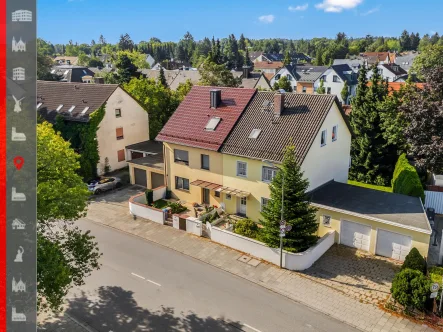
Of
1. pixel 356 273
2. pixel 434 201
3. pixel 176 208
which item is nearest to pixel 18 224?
pixel 356 273

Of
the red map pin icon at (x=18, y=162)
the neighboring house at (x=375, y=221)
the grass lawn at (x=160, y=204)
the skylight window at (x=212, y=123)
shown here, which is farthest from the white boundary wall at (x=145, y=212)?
the red map pin icon at (x=18, y=162)

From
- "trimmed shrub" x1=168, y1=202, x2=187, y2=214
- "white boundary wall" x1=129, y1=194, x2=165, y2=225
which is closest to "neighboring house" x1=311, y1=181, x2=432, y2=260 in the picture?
"trimmed shrub" x1=168, y1=202, x2=187, y2=214

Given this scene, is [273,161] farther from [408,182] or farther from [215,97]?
[408,182]

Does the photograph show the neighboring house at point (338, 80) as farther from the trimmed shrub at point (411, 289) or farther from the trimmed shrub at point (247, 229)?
the trimmed shrub at point (411, 289)

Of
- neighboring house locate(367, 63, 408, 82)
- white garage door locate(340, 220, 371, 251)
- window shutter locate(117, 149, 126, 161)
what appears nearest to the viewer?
white garage door locate(340, 220, 371, 251)

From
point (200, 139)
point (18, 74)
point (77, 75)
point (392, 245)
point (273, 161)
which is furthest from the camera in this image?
point (77, 75)

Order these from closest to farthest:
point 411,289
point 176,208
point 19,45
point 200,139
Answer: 1. point 19,45
2. point 411,289
3. point 200,139
4. point 176,208

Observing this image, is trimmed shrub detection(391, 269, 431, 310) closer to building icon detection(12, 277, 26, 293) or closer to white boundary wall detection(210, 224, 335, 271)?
white boundary wall detection(210, 224, 335, 271)
